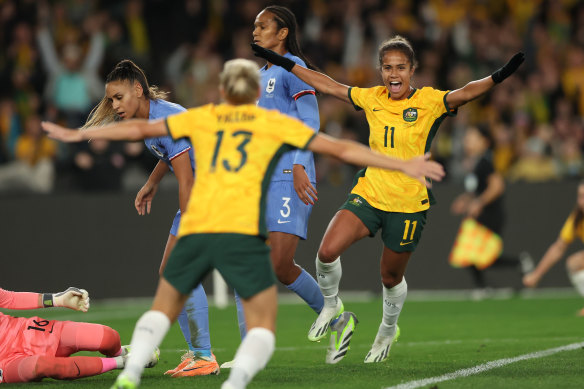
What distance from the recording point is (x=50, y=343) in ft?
20.5

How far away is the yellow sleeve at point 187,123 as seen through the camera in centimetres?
519

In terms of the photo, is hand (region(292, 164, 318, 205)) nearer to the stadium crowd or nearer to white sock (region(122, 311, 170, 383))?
white sock (region(122, 311, 170, 383))

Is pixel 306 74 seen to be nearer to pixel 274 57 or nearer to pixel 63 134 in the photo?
pixel 274 57

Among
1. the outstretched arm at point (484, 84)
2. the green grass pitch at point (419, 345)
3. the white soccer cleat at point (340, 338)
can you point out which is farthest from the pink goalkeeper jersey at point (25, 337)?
the outstretched arm at point (484, 84)

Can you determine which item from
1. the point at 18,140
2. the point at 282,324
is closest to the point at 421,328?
the point at 282,324

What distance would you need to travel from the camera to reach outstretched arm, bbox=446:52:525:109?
6.75 m

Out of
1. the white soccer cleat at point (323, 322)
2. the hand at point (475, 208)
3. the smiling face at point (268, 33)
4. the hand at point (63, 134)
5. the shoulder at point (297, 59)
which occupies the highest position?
the smiling face at point (268, 33)

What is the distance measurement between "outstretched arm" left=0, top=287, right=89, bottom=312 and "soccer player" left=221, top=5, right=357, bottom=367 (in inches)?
53.2

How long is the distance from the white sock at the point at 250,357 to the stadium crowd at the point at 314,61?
958 centimetres

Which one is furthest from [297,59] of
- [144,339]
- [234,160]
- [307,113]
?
[144,339]

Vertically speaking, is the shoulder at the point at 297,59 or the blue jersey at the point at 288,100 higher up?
the shoulder at the point at 297,59

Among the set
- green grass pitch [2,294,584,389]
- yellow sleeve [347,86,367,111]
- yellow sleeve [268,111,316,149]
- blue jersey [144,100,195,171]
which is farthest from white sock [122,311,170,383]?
yellow sleeve [347,86,367,111]

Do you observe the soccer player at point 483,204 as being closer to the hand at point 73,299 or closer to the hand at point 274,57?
the hand at point 274,57

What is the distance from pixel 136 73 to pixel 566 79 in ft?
37.9
